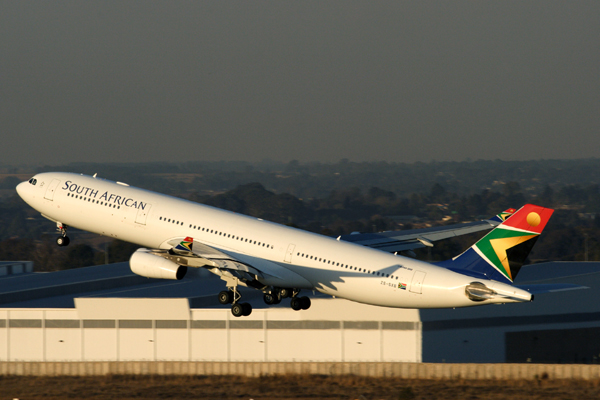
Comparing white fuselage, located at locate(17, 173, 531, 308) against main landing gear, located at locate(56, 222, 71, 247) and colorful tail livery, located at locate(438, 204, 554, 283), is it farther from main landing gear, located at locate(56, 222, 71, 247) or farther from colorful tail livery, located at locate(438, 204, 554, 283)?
main landing gear, located at locate(56, 222, 71, 247)

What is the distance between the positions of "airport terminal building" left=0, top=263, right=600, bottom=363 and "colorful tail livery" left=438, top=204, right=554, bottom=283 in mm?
16824

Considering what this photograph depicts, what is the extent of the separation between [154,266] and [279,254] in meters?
6.71

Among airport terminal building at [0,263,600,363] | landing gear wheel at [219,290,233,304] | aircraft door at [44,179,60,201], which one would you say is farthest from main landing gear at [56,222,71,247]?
landing gear wheel at [219,290,233,304]

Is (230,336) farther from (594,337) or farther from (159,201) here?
(594,337)

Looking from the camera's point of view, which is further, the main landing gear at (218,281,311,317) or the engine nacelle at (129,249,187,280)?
the main landing gear at (218,281,311,317)

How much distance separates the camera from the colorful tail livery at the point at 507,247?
128 feet

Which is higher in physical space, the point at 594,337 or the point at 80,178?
the point at 80,178

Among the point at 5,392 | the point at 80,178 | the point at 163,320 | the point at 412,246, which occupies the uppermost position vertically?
the point at 80,178

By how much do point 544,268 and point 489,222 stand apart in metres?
26.9

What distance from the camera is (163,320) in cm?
5922

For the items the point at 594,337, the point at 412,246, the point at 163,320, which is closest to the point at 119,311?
the point at 163,320

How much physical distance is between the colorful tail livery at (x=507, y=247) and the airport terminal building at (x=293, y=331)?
16.8 m

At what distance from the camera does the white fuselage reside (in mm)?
40594

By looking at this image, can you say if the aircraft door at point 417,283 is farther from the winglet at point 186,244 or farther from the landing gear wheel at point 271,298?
the winglet at point 186,244
